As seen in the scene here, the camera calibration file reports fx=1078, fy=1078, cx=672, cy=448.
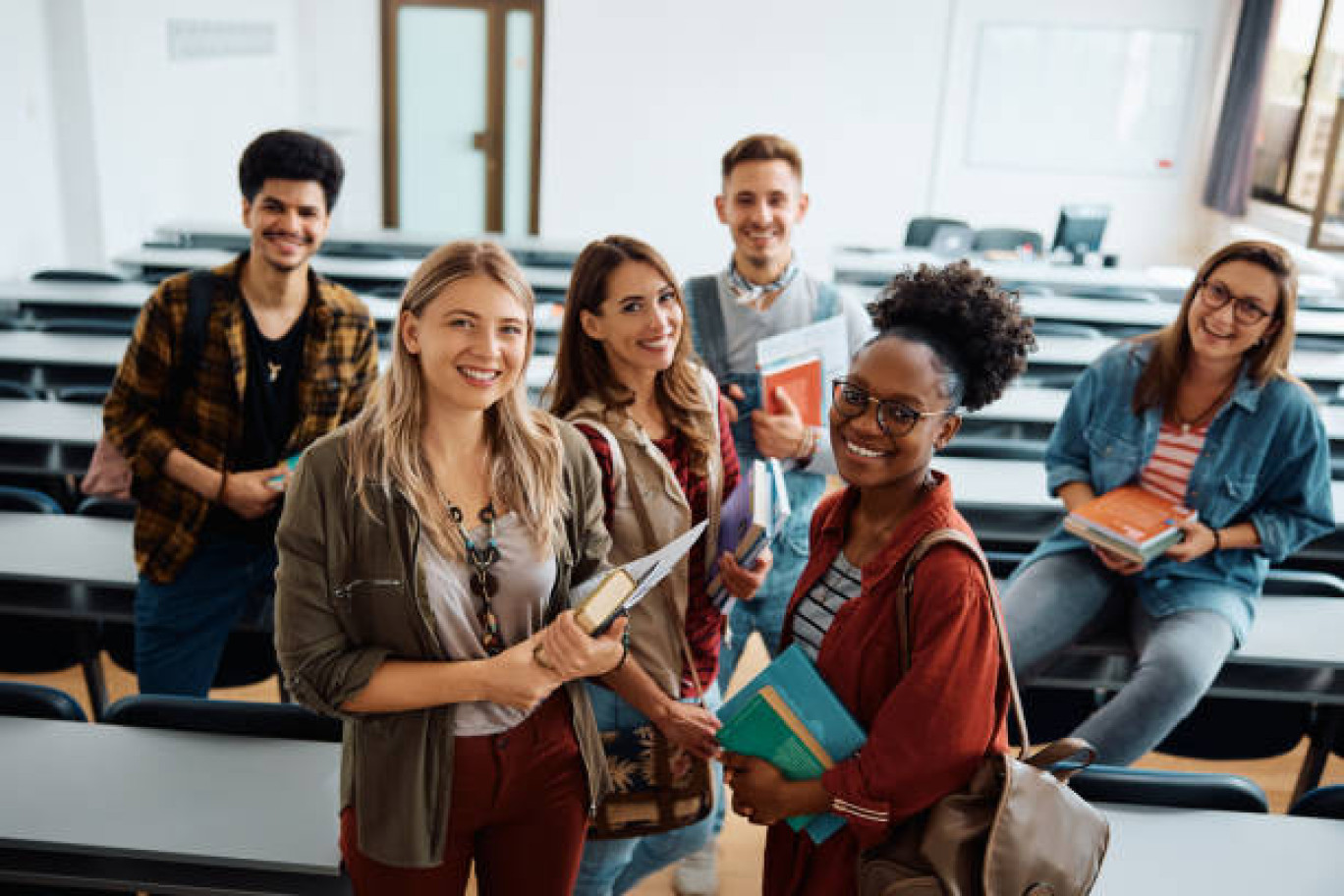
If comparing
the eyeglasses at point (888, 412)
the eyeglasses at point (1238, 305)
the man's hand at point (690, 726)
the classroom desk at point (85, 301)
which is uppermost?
the eyeglasses at point (1238, 305)

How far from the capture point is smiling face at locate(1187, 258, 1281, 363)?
89.7 inches

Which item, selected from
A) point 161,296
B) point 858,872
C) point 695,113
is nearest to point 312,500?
point 858,872

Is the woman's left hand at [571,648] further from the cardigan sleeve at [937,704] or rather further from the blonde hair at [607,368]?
the blonde hair at [607,368]

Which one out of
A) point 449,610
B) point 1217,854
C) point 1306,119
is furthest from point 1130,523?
point 1306,119

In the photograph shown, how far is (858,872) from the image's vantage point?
4.52 ft

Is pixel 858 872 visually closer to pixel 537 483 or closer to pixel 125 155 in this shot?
pixel 537 483

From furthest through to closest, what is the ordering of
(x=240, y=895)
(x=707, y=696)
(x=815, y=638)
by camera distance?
(x=707, y=696) < (x=240, y=895) < (x=815, y=638)

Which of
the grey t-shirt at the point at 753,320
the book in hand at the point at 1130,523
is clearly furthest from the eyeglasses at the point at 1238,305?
the grey t-shirt at the point at 753,320

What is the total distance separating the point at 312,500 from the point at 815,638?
0.70 m

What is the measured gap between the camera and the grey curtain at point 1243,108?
8.66 m

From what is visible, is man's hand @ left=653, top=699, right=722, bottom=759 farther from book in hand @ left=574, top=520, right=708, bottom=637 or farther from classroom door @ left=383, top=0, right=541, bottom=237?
classroom door @ left=383, top=0, right=541, bottom=237

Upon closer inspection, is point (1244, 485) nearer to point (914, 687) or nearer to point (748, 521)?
point (748, 521)

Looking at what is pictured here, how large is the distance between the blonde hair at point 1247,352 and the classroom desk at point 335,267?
3.56 m

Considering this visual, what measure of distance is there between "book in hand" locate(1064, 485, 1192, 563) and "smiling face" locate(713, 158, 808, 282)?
881mm
